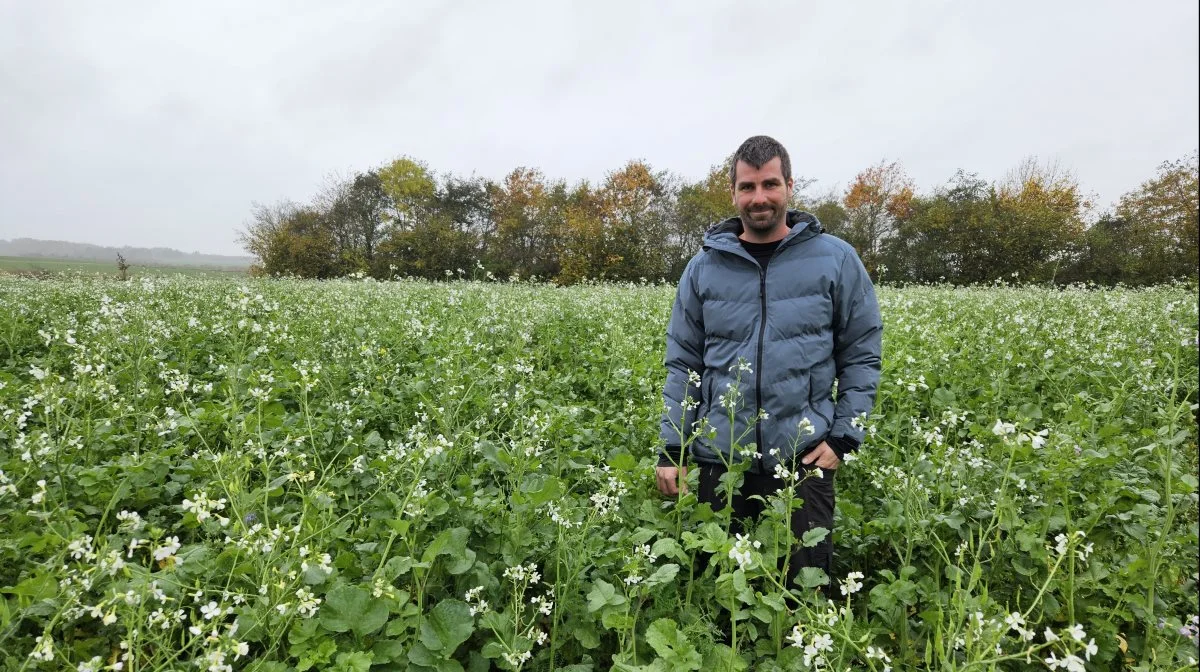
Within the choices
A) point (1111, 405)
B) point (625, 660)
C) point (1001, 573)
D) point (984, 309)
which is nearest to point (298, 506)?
point (625, 660)

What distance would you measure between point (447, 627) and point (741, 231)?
8.31ft

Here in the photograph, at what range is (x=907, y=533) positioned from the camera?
96.2 inches

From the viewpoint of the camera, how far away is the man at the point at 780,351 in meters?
2.75

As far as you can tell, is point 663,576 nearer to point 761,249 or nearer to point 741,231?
point 761,249

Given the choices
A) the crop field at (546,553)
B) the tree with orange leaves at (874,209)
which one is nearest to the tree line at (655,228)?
the tree with orange leaves at (874,209)

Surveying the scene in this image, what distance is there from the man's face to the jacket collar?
4.3 inches

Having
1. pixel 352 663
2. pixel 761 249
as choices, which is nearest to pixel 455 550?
pixel 352 663

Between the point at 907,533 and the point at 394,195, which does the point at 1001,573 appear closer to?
the point at 907,533

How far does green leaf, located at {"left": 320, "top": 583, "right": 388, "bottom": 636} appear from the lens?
6.57ft

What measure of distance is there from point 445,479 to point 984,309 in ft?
33.3

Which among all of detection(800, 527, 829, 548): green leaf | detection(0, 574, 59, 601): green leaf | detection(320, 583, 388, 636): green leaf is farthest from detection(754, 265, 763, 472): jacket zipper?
detection(0, 574, 59, 601): green leaf

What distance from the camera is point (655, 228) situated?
3681 cm

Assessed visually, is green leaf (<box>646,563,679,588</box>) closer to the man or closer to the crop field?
the crop field

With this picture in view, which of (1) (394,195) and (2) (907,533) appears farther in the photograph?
(1) (394,195)
